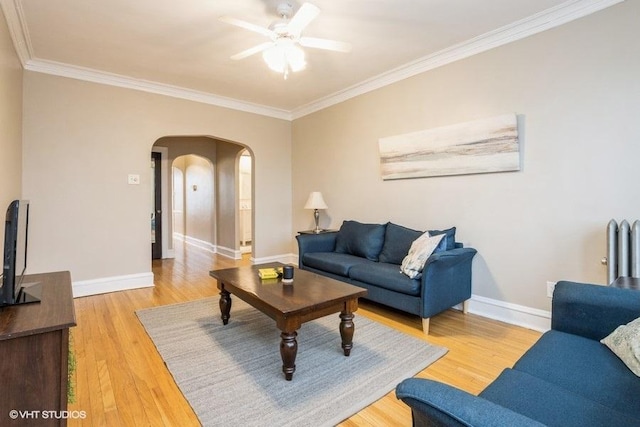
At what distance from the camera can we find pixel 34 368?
1.23 m

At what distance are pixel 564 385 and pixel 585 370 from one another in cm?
17

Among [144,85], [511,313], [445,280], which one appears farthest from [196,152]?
[511,313]

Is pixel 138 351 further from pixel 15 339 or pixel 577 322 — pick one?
pixel 577 322

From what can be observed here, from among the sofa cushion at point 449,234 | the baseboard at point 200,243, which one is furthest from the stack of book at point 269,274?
the baseboard at point 200,243

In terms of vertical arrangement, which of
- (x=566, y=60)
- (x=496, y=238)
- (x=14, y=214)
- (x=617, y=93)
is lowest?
(x=496, y=238)

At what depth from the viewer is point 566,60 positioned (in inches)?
103

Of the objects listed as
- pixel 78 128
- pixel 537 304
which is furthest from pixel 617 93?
pixel 78 128

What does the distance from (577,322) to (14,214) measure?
2709 mm

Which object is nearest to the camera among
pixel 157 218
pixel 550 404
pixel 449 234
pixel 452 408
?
pixel 452 408

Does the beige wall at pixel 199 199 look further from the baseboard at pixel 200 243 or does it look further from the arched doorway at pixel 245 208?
the arched doorway at pixel 245 208

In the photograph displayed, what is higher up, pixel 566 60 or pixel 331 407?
pixel 566 60

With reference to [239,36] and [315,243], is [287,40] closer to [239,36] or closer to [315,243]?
[239,36]

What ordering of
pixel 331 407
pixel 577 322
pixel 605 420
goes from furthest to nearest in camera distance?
1. pixel 331 407
2. pixel 577 322
3. pixel 605 420

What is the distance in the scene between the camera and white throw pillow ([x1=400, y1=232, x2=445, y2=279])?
281cm
